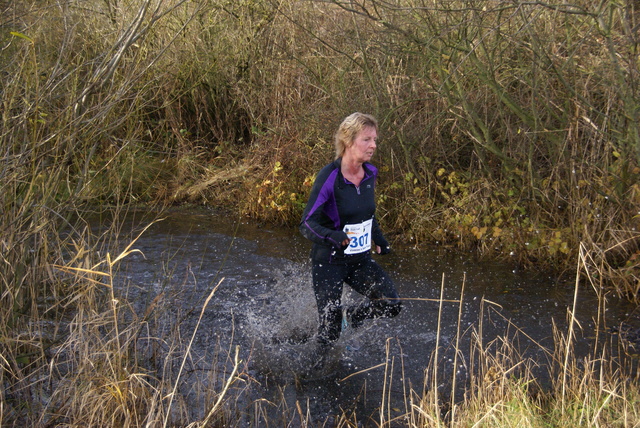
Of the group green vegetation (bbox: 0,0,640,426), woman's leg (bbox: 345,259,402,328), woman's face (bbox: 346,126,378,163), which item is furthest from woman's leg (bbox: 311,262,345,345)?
green vegetation (bbox: 0,0,640,426)

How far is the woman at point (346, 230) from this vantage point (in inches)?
195

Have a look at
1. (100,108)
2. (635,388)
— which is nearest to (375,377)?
(635,388)

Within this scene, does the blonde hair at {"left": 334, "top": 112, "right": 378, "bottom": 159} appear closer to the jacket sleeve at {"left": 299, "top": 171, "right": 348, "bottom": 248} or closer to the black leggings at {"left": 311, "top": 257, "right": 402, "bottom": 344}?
the jacket sleeve at {"left": 299, "top": 171, "right": 348, "bottom": 248}

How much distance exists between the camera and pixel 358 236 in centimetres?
516

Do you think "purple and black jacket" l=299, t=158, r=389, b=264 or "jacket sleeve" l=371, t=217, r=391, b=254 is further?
"jacket sleeve" l=371, t=217, r=391, b=254

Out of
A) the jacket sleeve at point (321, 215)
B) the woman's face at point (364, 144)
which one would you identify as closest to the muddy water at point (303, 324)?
the jacket sleeve at point (321, 215)

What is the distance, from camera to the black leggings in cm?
520

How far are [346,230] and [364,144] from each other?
647 millimetres

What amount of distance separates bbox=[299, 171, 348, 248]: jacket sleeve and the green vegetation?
133 centimetres

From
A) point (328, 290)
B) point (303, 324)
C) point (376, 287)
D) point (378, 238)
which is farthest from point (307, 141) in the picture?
point (328, 290)

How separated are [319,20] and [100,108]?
6225 mm

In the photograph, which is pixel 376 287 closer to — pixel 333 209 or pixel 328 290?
pixel 328 290

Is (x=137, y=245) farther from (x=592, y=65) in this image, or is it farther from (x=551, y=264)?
(x=592, y=65)

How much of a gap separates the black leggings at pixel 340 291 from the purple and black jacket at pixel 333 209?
10 centimetres
